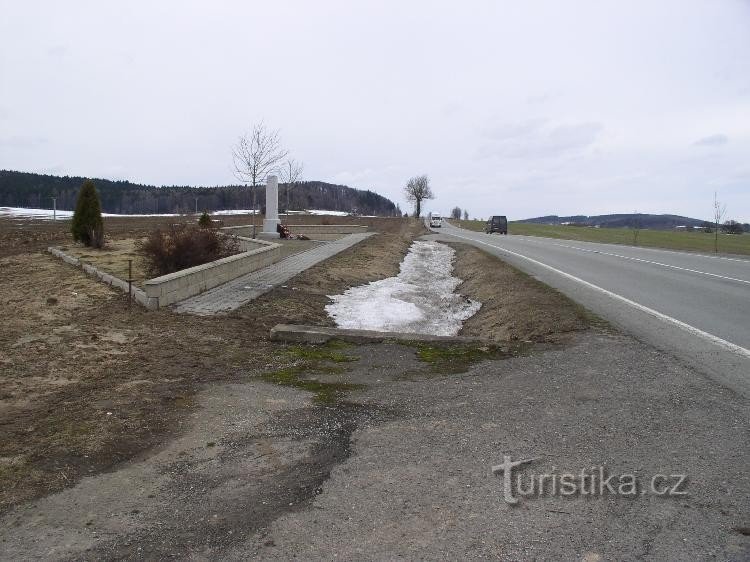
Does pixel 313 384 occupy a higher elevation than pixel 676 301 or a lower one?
lower

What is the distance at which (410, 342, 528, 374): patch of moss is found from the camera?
20.4 ft

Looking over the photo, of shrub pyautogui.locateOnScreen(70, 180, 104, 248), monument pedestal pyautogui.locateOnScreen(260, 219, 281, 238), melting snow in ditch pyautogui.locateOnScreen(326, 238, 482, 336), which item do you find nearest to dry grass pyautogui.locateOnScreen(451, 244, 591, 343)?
melting snow in ditch pyautogui.locateOnScreen(326, 238, 482, 336)

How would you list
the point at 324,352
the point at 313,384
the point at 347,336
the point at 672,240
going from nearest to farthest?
the point at 313,384, the point at 324,352, the point at 347,336, the point at 672,240

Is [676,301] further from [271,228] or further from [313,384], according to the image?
[271,228]

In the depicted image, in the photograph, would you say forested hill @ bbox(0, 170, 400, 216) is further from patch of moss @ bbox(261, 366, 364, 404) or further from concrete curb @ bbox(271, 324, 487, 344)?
patch of moss @ bbox(261, 366, 364, 404)

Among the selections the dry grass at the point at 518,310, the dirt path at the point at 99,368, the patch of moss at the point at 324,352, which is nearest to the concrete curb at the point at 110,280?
the dirt path at the point at 99,368

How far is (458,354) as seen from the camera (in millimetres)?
6727

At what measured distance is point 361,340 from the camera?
739cm

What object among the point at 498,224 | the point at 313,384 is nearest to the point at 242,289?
the point at 313,384

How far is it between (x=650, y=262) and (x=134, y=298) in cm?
1558

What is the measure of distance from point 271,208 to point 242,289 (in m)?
16.2

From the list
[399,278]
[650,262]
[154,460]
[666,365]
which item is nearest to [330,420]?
[154,460]

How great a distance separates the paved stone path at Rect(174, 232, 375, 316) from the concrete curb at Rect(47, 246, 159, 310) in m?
0.44

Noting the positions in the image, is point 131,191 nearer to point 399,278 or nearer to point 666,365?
point 399,278
